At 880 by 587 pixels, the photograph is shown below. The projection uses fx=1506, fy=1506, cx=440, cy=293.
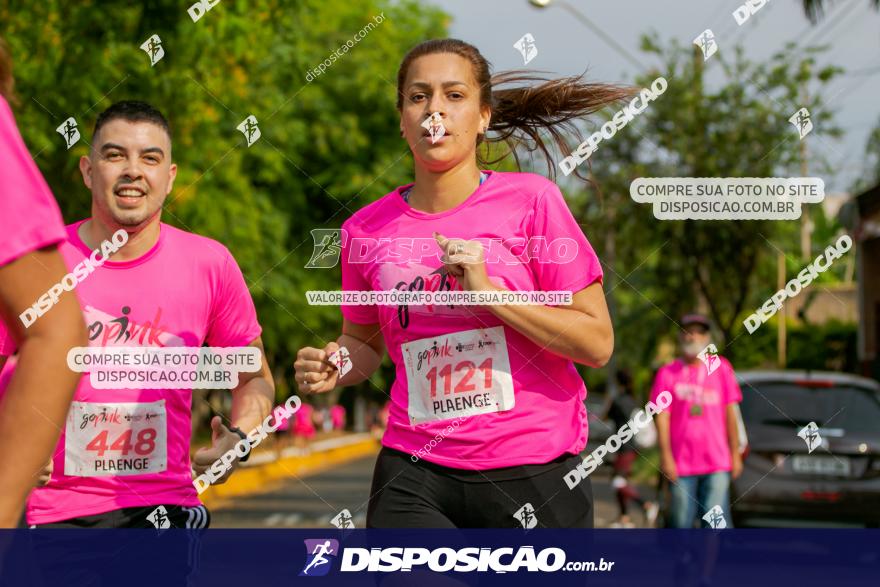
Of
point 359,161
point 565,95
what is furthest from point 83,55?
point 359,161

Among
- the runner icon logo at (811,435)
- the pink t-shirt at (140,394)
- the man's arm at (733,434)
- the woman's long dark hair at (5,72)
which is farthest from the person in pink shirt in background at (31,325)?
the runner icon logo at (811,435)

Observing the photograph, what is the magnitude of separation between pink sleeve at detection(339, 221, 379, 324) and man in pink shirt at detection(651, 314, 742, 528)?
4.61m

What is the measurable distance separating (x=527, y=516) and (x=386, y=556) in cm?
37

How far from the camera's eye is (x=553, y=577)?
12.8ft

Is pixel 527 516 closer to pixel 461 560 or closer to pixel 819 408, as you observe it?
pixel 461 560

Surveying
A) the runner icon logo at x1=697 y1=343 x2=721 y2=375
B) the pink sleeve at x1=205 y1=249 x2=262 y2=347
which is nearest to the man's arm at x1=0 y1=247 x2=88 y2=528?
the pink sleeve at x1=205 y1=249 x2=262 y2=347

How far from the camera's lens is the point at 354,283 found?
4309 mm

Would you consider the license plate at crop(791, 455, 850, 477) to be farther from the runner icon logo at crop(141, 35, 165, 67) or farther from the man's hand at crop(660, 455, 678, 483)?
the runner icon logo at crop(141, 35, 165, 67)

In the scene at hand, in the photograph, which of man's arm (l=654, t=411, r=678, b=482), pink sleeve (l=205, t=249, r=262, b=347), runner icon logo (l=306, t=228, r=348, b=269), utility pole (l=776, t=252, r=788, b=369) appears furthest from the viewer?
utility pole (l=776, t=252, r=788, b=369)

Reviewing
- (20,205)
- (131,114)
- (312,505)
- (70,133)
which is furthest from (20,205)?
(312,505)

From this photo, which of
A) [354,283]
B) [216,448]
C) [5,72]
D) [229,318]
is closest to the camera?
[5,72]

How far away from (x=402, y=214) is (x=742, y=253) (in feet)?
58.6

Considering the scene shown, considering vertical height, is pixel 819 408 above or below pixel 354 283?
above

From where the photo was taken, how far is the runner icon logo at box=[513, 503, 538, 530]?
3.80 meters
